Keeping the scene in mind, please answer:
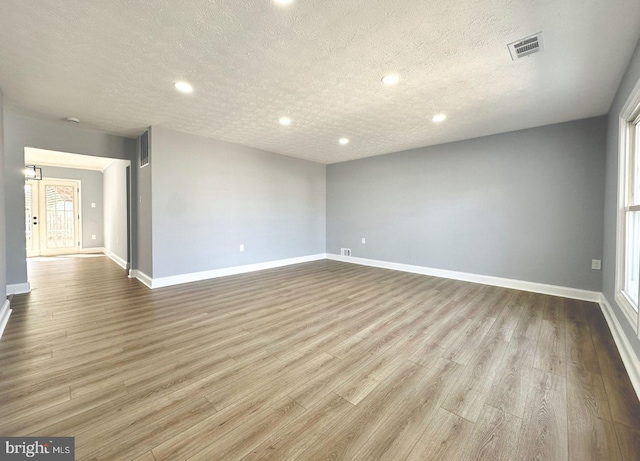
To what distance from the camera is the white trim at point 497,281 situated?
359 cm

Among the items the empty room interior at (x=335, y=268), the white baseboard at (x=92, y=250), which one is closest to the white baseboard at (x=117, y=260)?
the empty room interior at (x=335, y=268)

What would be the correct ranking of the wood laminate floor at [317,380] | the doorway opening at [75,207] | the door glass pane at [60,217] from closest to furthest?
the wood laminate floor at [317,380], the doorway opening at [75,207], the door glass pane at [60,217]

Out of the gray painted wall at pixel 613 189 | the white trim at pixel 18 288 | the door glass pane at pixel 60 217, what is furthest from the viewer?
the door glass pane at pixel 60 217

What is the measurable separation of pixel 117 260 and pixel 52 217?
281 centimetres

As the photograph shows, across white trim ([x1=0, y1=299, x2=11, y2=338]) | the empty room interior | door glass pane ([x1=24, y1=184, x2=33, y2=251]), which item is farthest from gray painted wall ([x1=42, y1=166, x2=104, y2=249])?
white trim ([x1=0, y1=299, x2=11, y2=338])

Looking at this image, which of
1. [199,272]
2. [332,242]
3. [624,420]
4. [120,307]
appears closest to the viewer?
[624,420]

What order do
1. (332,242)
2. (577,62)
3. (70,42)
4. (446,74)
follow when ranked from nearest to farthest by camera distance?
(70,42) < (577,62) < (446,74) < (332,242)

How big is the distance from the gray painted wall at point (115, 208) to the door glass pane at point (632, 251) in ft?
24.5

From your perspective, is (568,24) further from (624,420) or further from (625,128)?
(624,420)

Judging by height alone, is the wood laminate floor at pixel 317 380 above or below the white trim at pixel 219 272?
below

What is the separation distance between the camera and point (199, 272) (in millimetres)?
4523

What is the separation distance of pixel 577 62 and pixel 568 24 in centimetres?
65

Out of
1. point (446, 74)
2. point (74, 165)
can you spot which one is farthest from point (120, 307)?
point (74, 165)

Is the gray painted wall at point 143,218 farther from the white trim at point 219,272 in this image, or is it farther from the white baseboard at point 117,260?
the white baseboard at point 117,260
